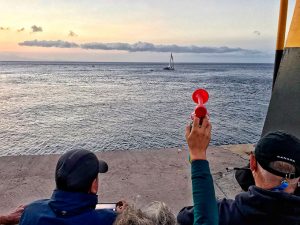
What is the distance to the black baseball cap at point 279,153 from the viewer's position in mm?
1824

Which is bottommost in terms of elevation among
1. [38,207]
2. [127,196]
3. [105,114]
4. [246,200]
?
[105,114]

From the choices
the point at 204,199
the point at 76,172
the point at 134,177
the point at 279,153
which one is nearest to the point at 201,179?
the point at 204,199

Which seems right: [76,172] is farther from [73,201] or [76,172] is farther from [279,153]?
[279,153]

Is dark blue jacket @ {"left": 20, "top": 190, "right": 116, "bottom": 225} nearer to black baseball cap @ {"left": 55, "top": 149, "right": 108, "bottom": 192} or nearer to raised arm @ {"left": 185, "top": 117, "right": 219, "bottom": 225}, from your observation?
black baseball cap @ {"left": 55, "top": 149, "right": 108, "bottom": 192}

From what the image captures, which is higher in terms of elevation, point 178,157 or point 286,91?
point 286,91

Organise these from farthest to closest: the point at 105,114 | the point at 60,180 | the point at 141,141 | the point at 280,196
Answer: the point at 105,114 < the point at 141,141 < the point at 60,180 < the point at 280,196

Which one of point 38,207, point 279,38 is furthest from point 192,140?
point 279,38

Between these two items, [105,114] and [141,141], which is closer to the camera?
[141,141]

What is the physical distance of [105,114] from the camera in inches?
985

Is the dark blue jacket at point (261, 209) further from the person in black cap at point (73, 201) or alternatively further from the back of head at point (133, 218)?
the person in black cap at point (73, 201)

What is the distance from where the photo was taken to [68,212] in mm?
2059

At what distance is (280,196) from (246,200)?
190 mm

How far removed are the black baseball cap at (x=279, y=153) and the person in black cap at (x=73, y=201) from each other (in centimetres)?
98

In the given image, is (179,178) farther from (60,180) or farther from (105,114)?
(105,114)
